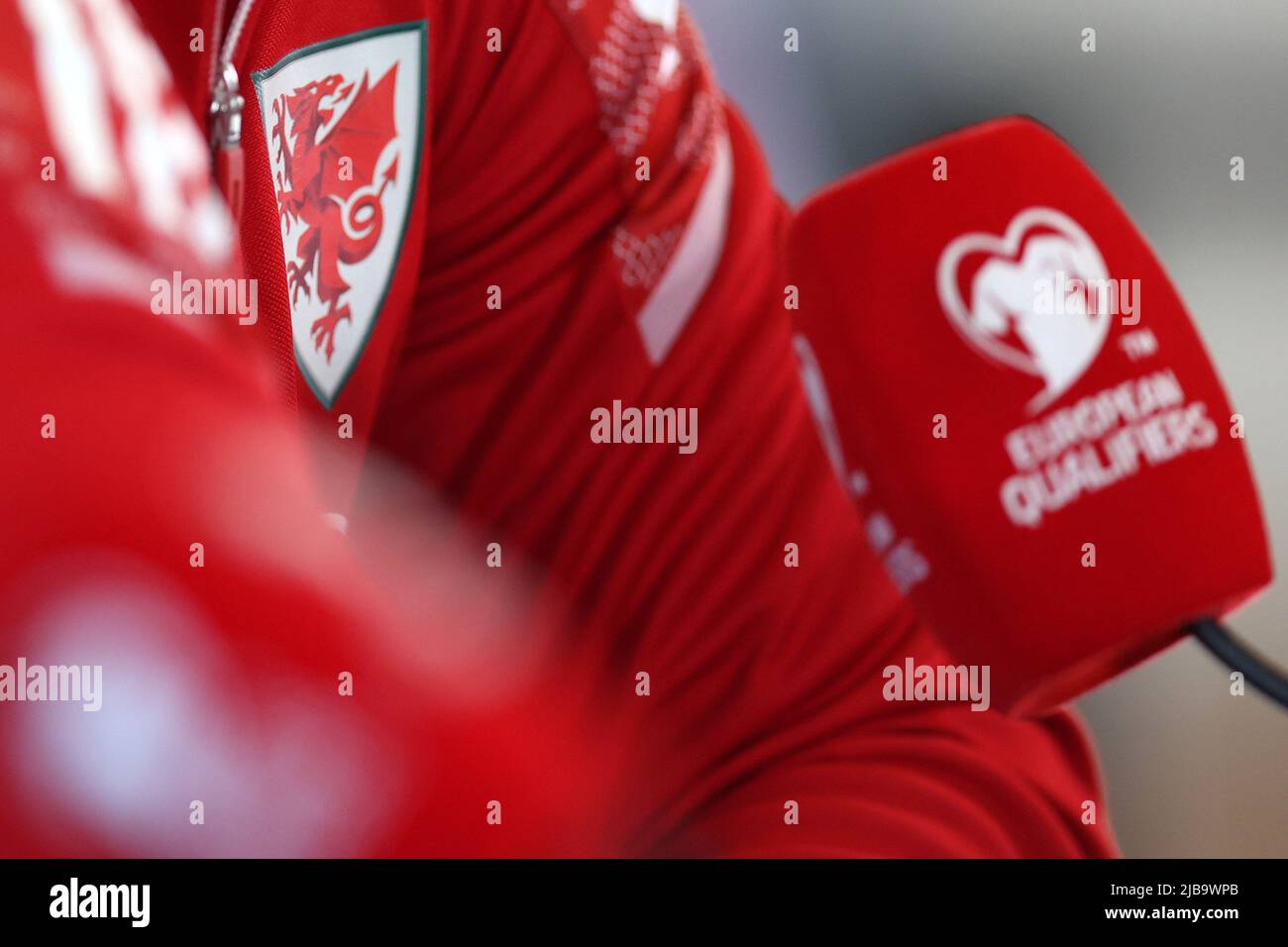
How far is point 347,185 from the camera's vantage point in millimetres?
571

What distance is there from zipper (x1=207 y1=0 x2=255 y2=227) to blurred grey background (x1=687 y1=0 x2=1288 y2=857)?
0.27 meters

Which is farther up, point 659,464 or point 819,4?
point 819,4

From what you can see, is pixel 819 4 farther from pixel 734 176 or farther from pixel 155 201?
pixel 155 201

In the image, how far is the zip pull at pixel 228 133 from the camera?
40 cm

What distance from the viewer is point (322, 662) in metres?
0.22

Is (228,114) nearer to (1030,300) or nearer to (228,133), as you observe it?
(228,133)

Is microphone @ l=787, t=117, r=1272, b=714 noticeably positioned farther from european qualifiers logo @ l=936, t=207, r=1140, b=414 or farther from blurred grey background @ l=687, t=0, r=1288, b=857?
blurred grey background @ l=687, t=0, r=1288, b=857

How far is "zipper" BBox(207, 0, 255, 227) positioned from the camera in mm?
404

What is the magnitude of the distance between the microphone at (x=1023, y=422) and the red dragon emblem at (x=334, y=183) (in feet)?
0.78

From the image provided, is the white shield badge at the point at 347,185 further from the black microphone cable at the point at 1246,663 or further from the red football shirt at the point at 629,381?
the black microphone cable at the point at 1246,663

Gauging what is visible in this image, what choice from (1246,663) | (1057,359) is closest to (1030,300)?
(1057,359)
